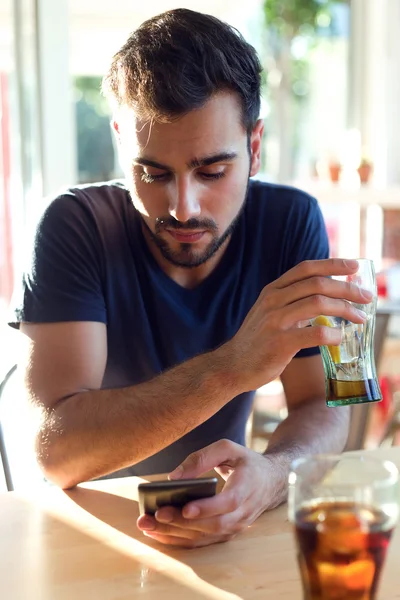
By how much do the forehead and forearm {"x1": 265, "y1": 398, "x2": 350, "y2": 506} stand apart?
0.52 metres

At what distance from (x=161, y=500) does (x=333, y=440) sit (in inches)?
21.1

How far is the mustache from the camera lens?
147 cm

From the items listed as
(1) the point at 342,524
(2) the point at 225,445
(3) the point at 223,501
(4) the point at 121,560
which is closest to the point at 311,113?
(2) the point at 225,445

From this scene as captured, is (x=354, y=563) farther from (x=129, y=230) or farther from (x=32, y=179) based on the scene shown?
(x=32, y=179)

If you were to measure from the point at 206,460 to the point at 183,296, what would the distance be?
1.94 ft

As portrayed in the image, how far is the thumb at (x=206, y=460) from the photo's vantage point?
43.2 inches

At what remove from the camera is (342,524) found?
0.69m

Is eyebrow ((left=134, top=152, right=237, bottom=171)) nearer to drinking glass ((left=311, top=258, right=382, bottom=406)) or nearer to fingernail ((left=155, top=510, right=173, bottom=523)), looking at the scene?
drinking glass ((left=311, top=258, right=382, bottom=406))

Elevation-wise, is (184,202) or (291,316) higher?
(184,202)

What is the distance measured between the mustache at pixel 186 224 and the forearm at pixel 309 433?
1.29 feet

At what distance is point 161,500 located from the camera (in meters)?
1.02

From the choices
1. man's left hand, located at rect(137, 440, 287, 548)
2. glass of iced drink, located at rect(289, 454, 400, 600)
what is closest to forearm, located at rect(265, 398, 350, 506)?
man's left hand, located at rect(137, 440, 287, 548)

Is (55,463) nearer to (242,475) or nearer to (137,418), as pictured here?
(137,418)

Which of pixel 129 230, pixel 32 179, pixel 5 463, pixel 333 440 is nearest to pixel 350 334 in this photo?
pixel 333 440
